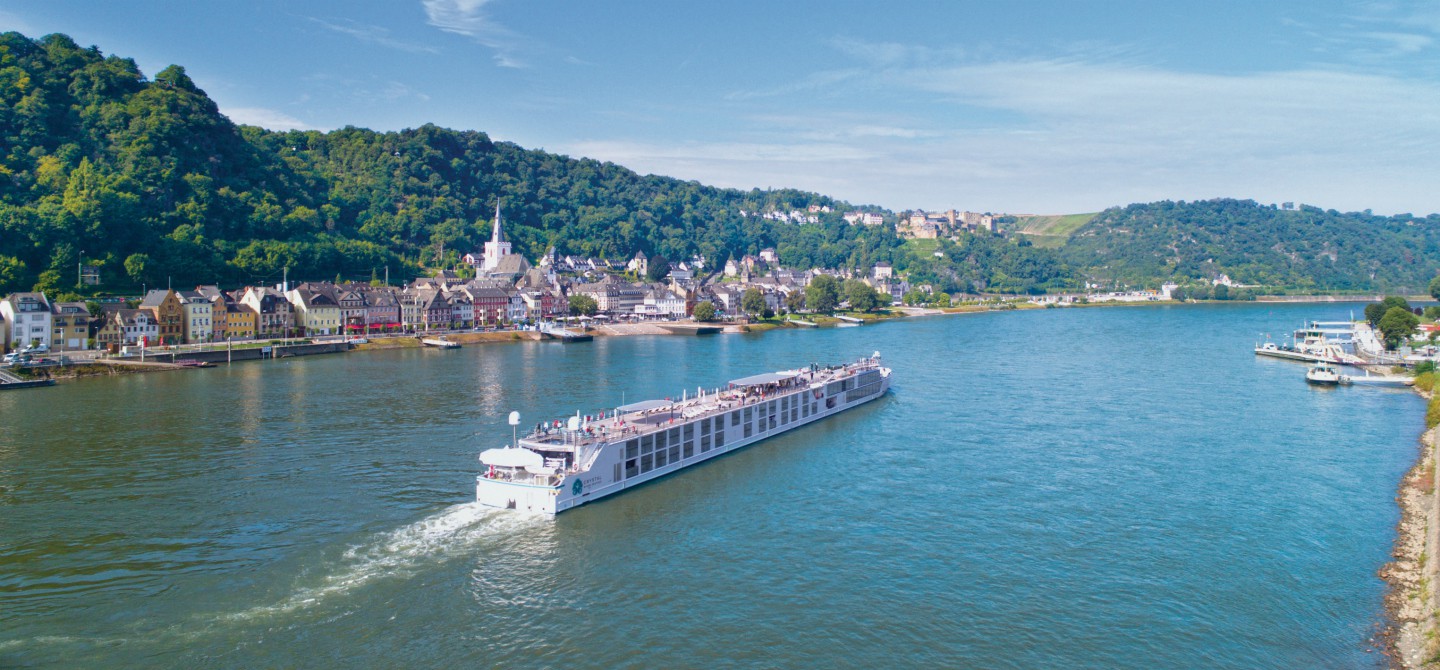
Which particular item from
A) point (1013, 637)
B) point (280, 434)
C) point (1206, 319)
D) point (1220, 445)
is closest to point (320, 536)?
point (280, 434)

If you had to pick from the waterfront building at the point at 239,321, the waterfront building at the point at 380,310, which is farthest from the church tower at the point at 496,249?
the waterfront building at the point at 239,321

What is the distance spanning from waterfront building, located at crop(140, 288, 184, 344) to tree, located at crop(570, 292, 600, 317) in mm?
54457

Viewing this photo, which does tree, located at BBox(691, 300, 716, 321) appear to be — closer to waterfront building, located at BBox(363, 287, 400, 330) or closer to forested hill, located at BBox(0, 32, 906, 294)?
waterfront building, located at BBox(363, 287, 400, 330)

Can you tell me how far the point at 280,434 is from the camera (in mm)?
39594

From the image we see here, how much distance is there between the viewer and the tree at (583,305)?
406 ft

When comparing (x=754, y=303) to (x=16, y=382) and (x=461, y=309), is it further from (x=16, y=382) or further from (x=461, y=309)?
(x=16, y=382)

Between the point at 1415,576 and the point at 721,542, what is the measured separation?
19628 mm

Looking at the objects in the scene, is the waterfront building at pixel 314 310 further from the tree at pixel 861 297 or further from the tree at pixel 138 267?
the tree at pixel 861 297

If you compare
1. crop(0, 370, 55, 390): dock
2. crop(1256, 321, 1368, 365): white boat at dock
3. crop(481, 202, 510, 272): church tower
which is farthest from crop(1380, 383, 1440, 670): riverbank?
crop(481, 202, 510, 272): church tower

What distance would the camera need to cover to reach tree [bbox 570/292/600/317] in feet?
406

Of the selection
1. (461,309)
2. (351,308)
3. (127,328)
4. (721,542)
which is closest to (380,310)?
(351,308)

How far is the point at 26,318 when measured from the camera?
6625 cm

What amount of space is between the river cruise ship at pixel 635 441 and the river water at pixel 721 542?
0.81m

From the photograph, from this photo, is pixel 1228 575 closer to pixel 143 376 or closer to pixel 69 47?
pixel 143 376
